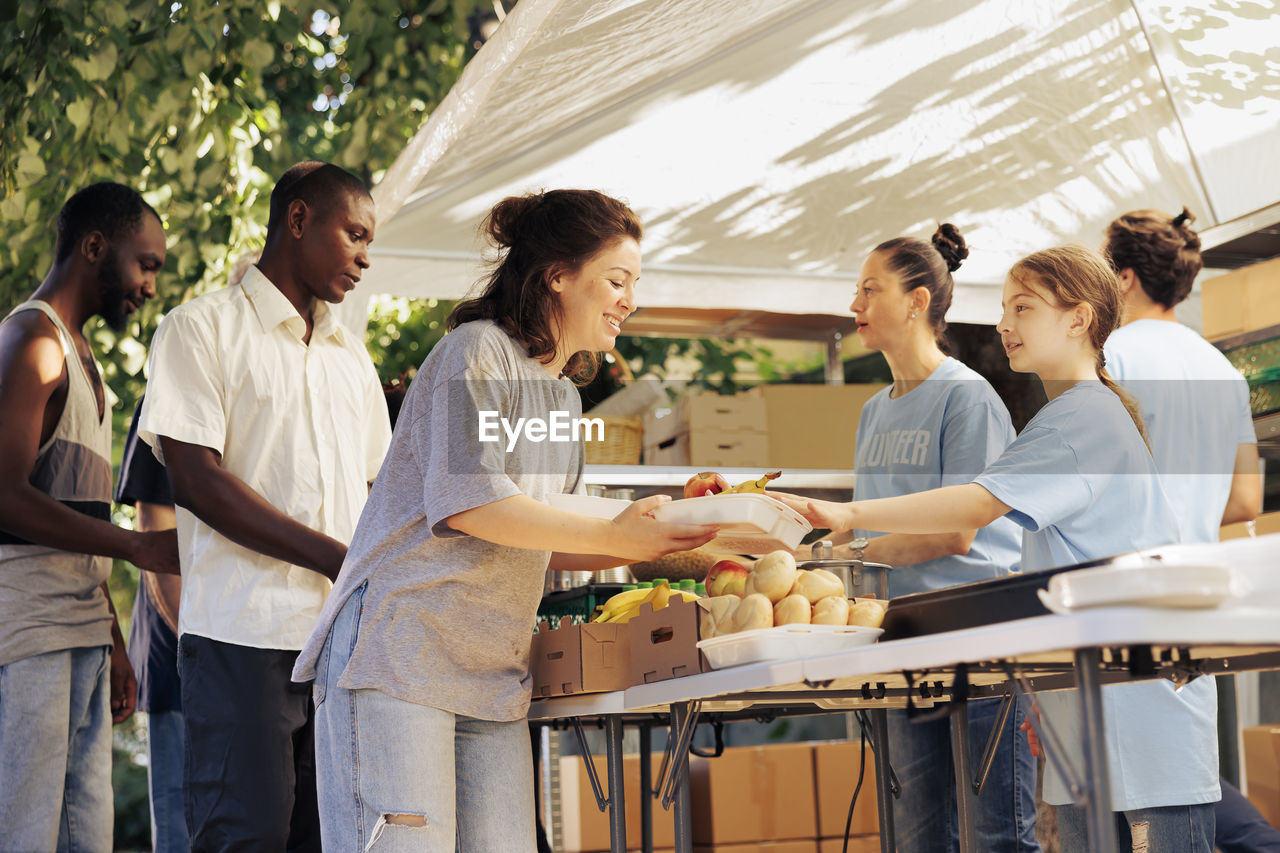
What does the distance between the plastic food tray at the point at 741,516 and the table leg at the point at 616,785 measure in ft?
1.70

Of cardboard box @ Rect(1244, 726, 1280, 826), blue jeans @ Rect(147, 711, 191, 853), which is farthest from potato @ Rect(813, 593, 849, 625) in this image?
cardboard box @ Rect(1244, 726, 1280, 826)

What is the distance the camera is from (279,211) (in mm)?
2885

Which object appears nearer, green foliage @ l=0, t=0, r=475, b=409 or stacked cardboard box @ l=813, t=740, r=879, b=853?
green foliage @ l=0, t=0, r=475, b=409

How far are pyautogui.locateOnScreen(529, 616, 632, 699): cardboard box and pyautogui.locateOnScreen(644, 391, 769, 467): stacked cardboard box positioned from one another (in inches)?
103

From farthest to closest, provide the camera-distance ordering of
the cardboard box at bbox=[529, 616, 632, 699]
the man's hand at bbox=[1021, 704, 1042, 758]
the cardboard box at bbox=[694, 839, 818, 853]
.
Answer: the cardboard box at bbox=[694, 839, 818, 853] → the man's hand at bbox=[1021, 704, 1042, 758] → the cardboard box at bbox=[529, 616, 632, 699]

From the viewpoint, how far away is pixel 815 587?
2125 millimetres

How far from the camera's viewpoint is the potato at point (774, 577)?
2.12 meters

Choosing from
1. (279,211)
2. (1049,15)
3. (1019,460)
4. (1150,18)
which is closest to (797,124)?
(1049,15)

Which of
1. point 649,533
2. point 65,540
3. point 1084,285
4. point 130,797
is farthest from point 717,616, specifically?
point 130,797

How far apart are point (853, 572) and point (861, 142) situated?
2624mm

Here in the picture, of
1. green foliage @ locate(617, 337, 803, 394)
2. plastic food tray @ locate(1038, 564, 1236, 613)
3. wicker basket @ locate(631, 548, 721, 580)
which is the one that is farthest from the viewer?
green foliage @ locate(617, 337, 803, 394)

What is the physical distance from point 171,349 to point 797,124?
2.68 metres

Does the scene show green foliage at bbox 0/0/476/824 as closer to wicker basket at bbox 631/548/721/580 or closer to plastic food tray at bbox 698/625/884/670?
wicker basket at bbox 631/548/721/580

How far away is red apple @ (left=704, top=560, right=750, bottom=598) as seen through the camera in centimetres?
225
